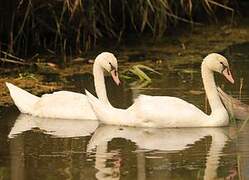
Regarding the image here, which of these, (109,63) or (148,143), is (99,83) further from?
(148,143)

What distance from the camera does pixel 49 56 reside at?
38.2 feet

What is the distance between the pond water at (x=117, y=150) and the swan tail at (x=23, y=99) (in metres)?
0.08

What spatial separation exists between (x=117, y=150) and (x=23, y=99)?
184cm

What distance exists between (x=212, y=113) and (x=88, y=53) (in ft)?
12.8

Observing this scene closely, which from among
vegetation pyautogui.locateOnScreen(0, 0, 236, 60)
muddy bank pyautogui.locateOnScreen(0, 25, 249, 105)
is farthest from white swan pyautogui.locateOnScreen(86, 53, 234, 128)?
vegetation pyautogui.locateOnScreen(0, 0, 236, 60)

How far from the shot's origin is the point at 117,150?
7.36 m

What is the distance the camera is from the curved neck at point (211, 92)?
822 cm

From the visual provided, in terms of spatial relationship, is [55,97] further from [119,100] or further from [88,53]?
[88,53]

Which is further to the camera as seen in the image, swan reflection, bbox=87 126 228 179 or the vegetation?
the vegetation

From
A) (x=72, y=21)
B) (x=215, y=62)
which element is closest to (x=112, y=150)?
(x=215, y=62)

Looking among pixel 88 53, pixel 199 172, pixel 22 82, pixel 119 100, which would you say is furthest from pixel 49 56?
pixel 199 172

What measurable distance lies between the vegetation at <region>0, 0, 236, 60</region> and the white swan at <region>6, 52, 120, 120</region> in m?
2.16

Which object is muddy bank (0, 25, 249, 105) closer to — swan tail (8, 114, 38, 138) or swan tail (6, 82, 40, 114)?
swan tail (6, 82, 40, 114)

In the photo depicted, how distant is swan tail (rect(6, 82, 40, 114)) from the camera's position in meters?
8.84
